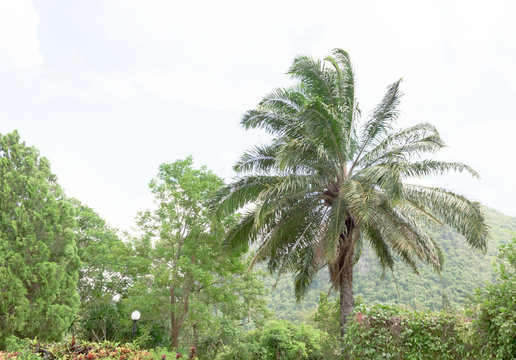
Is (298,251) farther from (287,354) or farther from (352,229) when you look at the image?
(287,354)

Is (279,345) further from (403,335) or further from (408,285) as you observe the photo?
(408,285)

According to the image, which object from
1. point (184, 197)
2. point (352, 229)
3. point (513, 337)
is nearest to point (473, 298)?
point (513, 337)

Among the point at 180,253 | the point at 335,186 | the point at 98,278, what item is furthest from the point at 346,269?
the point at 98,278

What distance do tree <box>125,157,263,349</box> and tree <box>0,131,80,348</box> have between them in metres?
2.52

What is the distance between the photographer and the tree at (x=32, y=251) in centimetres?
1250

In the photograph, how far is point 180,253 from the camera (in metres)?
14.5

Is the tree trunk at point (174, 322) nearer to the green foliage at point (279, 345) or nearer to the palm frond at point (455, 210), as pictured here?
the green foliage at point (279, 345)

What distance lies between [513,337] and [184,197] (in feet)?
39.0

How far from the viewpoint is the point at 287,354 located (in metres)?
19.0

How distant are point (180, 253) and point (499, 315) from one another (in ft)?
39.0

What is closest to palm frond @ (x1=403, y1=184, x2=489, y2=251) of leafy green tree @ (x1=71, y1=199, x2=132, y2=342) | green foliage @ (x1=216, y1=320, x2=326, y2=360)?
leafy green tree @ (x1=71, y1=199, x2=132, y2=342)

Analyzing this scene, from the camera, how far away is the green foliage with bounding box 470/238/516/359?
4.05 m

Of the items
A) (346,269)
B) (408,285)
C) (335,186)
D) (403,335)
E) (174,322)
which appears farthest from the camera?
(408,285)

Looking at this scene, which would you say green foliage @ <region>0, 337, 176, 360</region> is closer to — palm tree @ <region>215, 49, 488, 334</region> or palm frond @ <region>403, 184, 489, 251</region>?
palm tree @ <region>215, 49, 488, 334</region>
